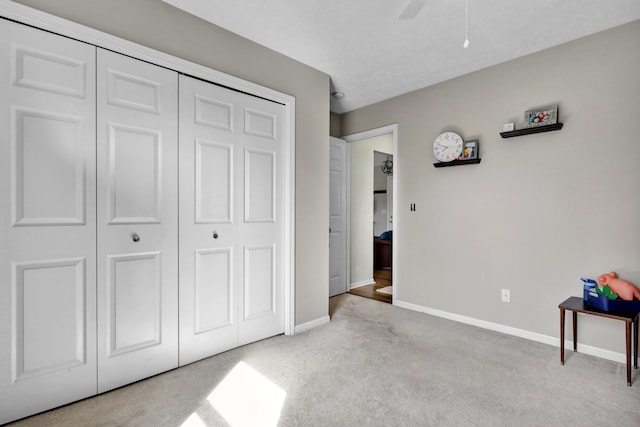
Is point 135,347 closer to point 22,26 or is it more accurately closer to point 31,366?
point 31,366

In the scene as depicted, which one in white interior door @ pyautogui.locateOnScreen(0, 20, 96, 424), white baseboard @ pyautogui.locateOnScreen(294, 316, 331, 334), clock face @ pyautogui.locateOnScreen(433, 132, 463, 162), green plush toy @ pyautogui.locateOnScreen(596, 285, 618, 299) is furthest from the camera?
clock face @ pyautogui.locateOnScreen(433, 132, 463, 162)

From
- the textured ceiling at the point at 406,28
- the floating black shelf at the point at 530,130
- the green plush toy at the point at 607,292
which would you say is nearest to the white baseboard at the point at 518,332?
the green plush toy at the point at 607,292

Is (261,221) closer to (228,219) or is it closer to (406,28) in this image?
(228,219)

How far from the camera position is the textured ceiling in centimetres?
209

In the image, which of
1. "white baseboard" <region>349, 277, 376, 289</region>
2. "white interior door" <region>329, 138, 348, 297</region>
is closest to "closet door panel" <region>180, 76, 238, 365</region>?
"white interior door" <region>329, 138, 348, 297</region>

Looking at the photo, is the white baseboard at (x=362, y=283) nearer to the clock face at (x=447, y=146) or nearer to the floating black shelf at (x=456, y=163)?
the floating black shelf at (x=456, y=163)

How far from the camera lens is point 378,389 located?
6.37 feet

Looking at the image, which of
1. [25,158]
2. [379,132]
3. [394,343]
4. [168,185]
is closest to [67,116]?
[25,158]

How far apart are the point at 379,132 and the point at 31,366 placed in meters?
3.77

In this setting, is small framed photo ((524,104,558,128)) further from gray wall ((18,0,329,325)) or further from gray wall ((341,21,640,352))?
gray wall ((18,0,329,325))

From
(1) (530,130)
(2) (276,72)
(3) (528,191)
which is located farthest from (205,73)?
(3) (528,191)

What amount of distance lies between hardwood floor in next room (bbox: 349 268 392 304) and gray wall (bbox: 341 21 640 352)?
1.52 ft

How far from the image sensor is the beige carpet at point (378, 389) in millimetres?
1659

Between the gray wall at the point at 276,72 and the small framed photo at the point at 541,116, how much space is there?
1837 millimetres
